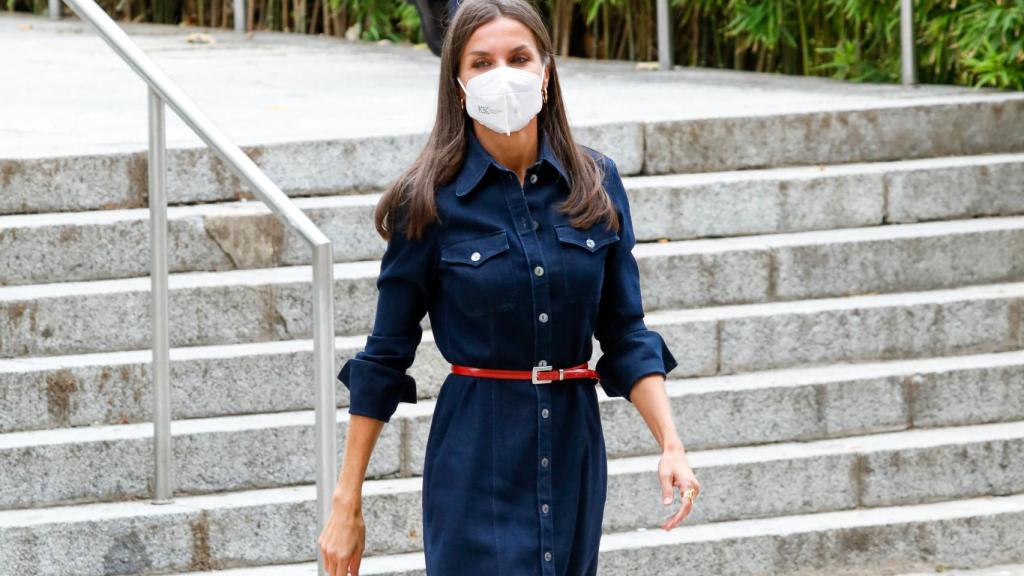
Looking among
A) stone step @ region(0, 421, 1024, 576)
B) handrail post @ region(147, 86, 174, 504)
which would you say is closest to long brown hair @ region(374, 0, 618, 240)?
handrail post @ region(147, 86, 174, 504)

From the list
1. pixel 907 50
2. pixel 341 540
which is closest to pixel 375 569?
pixel 341 540

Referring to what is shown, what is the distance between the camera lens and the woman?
2.97 meters

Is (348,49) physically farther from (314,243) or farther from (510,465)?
(510,465)

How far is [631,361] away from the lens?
305cm

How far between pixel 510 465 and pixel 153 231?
1.85 meters

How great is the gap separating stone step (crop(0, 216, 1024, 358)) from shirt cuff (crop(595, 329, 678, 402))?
2134 mm

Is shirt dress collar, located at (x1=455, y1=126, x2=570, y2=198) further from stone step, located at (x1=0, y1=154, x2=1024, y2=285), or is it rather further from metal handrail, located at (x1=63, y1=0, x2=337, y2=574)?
stone step, located at (x1=0, y1=154, x2=1024, y2=285)

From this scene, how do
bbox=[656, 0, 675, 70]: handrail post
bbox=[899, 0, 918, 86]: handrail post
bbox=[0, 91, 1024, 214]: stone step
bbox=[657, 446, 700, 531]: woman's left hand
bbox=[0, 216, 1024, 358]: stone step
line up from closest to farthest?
1. bbox=[657, 446, 700, 531]: woman's left hand
2. bbox=[0, 216, 1024, 358]: stone step
3. bbox=[0, 91, 1024, 214]: stone step
4. bbox=[899, 0, 918, 86]: handrail post
5. bbox=[656, 0, 675, 70]: handrail post

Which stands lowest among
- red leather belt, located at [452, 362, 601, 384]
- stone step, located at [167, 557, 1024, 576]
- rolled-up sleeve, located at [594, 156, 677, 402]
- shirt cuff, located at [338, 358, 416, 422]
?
Answer: stone step, located at [167, 557, 1024, 576]

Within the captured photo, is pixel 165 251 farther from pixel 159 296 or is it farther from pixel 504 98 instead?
pixel 504 98

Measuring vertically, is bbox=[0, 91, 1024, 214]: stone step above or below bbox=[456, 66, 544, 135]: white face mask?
below

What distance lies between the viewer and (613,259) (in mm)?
3090

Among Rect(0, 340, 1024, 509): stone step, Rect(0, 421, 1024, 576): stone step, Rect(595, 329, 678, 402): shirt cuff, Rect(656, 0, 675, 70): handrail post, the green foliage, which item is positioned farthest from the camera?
Rect(656, 0, 675, 70): handrail post

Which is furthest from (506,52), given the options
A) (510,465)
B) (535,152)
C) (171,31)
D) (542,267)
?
(171,31)
